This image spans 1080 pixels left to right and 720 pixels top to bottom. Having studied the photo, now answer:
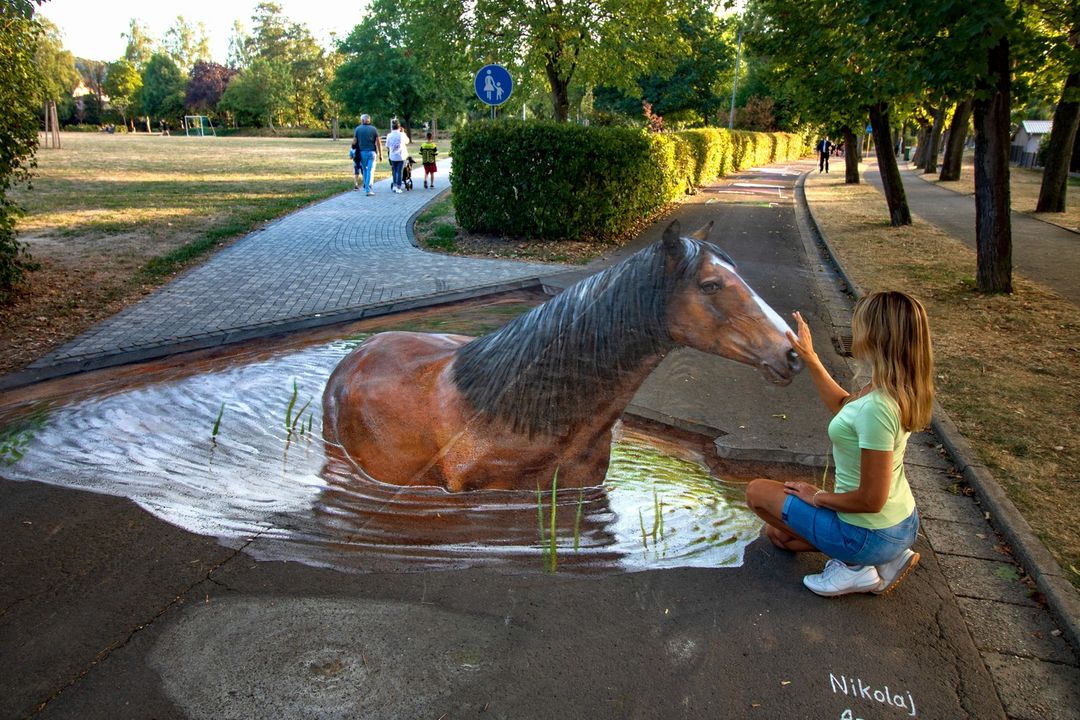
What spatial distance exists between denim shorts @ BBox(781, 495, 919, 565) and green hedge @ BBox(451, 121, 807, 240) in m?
10.3

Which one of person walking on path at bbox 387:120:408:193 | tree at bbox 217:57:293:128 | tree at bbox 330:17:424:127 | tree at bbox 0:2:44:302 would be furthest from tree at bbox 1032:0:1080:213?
tree at bbox 217:57:293:128

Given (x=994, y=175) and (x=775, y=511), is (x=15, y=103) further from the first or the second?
(x=994, y=175)

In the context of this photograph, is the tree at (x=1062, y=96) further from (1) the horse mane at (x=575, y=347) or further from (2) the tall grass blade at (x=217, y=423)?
(2) the tall grass blade at (x=217, y=423)

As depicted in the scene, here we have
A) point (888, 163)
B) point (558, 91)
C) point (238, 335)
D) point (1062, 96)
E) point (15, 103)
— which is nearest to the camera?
point (238, 335)

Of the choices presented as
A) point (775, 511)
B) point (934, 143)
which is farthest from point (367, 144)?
point (934, 143)

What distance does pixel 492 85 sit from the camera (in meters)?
12.7

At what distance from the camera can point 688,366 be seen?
616 cm

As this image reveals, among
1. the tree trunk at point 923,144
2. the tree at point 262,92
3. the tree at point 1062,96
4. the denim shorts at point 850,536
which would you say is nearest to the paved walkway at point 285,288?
the denim shorts at point 850,536

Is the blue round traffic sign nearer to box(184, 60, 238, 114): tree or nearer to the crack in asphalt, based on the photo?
the crack in asphalt

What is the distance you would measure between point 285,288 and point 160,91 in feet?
344

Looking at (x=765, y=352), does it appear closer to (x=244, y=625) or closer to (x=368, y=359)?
(x=368, y=359)

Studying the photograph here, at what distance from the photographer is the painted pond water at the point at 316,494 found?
335 cm

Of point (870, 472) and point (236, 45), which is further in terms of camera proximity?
point (236, 45)

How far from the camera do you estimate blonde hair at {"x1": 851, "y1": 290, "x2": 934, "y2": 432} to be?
2.80 metres
